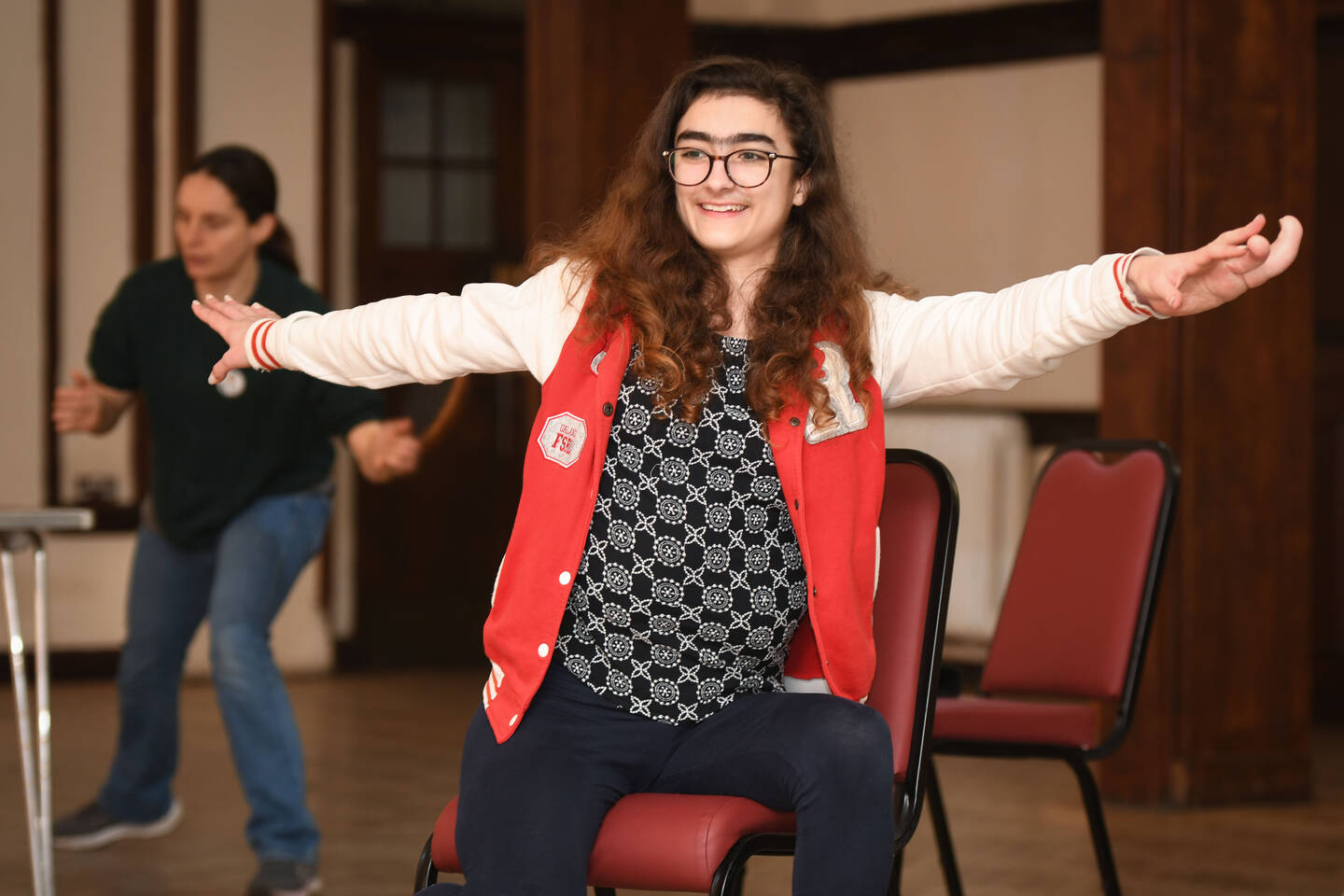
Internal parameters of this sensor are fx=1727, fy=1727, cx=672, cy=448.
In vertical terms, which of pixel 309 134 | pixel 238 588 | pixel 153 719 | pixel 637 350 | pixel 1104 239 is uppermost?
pixel 309 134

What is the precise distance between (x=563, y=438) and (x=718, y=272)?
332 mm

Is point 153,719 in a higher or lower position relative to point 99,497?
lower

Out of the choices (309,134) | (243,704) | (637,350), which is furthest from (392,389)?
(637,350)

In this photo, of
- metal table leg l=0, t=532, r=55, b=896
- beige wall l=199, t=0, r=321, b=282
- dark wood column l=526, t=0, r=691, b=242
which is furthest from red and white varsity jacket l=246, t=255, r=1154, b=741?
beige wall l=199, t=0, r=321, b=282

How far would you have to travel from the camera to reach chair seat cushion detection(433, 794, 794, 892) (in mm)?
1849

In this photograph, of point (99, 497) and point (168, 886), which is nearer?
point (168, 886)

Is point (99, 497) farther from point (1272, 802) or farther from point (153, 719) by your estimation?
point (1272, 802)

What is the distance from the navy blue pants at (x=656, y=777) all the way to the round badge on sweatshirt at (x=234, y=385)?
163 cm

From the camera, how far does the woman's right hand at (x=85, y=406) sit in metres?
3.41

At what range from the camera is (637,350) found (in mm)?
2059

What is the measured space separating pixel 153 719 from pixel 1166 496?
2130 mm

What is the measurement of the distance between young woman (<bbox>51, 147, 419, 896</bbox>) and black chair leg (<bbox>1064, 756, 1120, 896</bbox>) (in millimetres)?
1387

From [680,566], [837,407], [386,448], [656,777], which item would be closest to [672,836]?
[656,777]

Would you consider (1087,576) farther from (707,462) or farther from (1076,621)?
(707,462)
